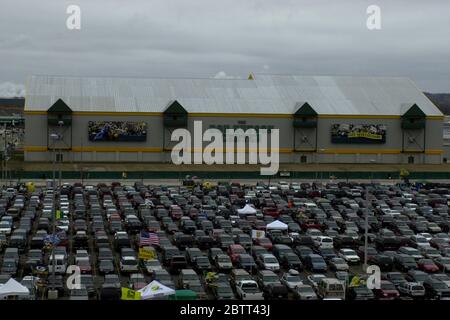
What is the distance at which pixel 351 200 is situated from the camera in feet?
116

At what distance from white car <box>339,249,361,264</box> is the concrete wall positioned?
90.4 feet

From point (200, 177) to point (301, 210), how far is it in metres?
15.4

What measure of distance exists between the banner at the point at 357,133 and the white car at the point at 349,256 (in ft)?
102

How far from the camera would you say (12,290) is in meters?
16.2

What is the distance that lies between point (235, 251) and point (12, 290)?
8393mm

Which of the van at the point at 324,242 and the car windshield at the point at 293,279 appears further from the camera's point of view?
the van at the point at 324,242

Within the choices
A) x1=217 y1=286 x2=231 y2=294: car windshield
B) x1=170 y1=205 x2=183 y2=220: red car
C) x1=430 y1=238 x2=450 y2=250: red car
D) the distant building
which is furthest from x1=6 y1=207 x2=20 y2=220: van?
the distant building

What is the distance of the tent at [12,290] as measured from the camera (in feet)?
52.6

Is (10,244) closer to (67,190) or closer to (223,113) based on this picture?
(67,190)

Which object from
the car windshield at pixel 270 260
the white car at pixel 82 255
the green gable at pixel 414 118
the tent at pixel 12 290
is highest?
the green gable at pixel 414 118

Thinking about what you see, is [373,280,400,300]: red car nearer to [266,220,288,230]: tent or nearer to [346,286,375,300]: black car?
[346,286,375,300]: black car


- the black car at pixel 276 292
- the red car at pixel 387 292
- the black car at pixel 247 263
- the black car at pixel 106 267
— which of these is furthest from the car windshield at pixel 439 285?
the black car at pixel 106 267

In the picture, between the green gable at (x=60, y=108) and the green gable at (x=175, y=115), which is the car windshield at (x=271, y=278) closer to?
the green gable at (x=175, y=115)
